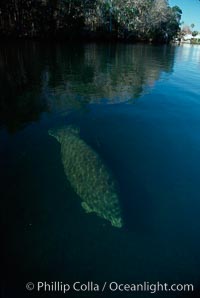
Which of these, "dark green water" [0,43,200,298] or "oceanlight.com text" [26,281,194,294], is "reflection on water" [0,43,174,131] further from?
"oceanlight.com text" [26,281,194,294]

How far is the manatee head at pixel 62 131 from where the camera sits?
8225mm

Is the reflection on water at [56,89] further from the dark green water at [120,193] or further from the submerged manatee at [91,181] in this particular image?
the submerged manatee at [91,181]

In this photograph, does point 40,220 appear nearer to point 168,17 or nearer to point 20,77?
point 20,77

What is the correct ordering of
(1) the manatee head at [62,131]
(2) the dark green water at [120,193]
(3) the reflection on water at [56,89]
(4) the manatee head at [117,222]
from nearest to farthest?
(2) the dark green water at [120,193] → (4) the manatee head at [117,222] → (1) the manatee head at [62,131] → (3) the reflection on water at [56,89]

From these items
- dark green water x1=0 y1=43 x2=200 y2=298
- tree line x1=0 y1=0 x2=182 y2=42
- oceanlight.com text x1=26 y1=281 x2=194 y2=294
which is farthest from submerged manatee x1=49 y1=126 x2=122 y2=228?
tree line x1=0 y1=0 x2=182 y2=42

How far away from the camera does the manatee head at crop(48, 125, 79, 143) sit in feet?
27.0

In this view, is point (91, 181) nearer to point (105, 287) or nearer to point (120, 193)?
point (120, 193)

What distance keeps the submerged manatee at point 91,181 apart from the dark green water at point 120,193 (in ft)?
0.72

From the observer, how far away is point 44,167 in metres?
6.81

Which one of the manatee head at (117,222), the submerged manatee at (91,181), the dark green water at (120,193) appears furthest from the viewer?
the submerged manatee at (91,181)

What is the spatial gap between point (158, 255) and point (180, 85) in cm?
1638

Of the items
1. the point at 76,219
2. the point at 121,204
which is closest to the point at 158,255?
the point at 121,204

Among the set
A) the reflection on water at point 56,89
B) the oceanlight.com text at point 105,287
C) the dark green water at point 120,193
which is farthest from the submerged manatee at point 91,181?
the reflection on water at point 56,89

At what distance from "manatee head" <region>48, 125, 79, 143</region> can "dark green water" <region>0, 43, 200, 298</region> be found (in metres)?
0.24
